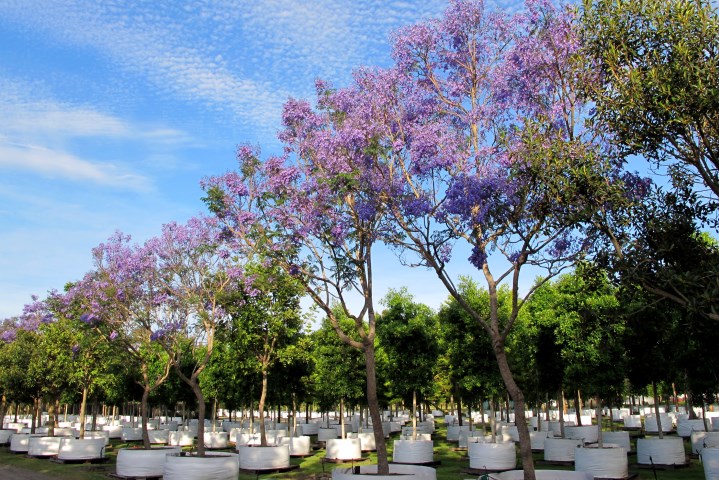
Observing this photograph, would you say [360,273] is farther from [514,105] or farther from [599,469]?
[599,469]

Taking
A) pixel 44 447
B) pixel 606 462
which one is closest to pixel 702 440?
pixel 606 462

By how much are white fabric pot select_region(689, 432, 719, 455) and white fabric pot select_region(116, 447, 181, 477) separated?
23.5 m

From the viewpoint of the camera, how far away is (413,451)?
28156 mm

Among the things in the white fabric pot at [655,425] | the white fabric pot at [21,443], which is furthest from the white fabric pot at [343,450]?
the white fabric pot at [655,425]

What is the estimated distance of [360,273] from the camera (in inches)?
784

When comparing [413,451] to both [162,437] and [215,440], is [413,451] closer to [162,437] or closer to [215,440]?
[215,440]

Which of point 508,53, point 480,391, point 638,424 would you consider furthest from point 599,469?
point 638,424

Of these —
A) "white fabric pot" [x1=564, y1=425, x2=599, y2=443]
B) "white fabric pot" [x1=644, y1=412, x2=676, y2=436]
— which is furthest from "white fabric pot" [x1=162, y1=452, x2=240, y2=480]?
"white fabric pot" [x1=644, y1=412, x2=676, y2=436]

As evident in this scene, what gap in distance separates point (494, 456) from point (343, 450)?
303 inches

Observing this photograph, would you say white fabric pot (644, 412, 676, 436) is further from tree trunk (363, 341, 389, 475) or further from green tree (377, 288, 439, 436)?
tree trunk (363, 341, 389, 475)

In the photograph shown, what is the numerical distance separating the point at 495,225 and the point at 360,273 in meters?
5.06

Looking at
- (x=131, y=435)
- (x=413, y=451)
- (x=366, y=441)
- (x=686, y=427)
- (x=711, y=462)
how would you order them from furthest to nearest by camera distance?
(x=131, y=435) < (x=686, y=427) < (x=366, y=441) < (x=413, y=451) < (x=711, y=462)

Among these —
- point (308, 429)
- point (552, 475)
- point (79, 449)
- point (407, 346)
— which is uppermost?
point (407, 346)

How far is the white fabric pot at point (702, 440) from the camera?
26.6 m
